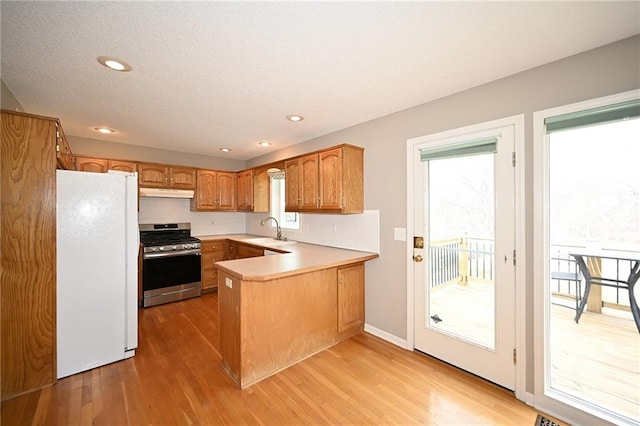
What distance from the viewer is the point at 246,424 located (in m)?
1.71

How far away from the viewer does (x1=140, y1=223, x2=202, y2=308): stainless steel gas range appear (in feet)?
12.5

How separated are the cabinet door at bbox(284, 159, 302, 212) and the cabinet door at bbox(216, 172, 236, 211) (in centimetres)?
181

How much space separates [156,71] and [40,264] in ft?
5.82

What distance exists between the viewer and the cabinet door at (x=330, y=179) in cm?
298

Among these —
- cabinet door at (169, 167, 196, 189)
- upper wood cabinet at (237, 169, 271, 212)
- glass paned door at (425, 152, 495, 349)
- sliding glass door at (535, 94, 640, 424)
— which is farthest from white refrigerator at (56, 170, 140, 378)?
sliding glass door at (535, 94, 640, 424)

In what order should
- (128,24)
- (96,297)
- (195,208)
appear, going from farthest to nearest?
1. (195,208)
2. (96,297)
3. (128,24)

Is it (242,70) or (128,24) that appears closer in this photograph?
(128,24)

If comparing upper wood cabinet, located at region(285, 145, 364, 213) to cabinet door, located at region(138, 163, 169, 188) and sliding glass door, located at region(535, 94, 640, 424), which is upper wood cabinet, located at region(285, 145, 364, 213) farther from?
cabinet door, located at region(138, 163, 169, 188)

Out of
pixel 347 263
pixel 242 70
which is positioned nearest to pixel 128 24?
pixel 242 70

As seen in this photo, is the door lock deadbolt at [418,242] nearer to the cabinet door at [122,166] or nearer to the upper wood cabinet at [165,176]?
the upper wood cabinet at [165,176]

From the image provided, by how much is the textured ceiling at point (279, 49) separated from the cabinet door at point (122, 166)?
117 centimetres

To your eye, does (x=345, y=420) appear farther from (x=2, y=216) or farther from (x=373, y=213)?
(x=2, y=216)

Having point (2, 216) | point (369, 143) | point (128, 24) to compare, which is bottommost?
point (2, 216)

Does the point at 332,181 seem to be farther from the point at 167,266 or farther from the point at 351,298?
the point at 167,266
